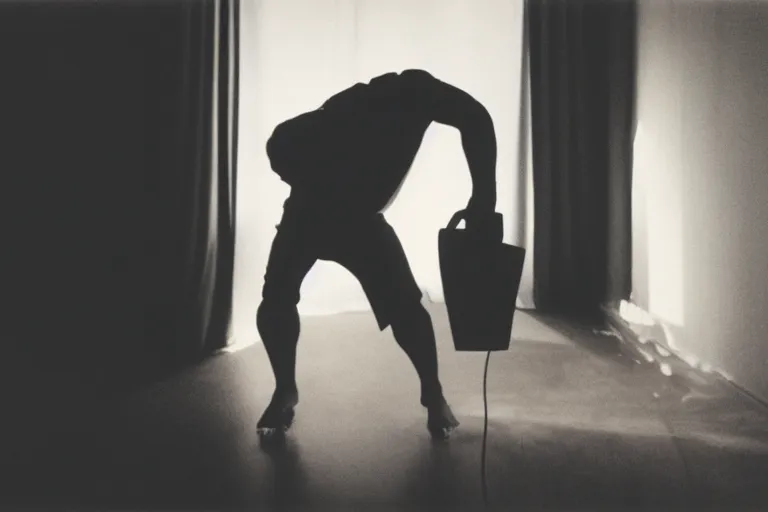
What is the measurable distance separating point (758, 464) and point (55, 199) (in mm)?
2119

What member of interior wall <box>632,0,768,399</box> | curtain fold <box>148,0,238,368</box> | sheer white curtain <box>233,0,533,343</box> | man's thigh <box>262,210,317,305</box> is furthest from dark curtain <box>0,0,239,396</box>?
interior wall <box>632,0,768,399</box>

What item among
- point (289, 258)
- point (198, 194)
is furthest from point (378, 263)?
point (198, 194)

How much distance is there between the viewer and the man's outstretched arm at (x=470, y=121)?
127cm

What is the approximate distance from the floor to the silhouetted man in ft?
0.45

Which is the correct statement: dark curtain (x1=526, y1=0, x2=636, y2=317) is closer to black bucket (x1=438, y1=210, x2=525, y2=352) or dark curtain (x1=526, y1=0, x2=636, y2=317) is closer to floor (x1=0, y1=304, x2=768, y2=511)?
floor (x1=0, y1=304, x2=768, y2=511)

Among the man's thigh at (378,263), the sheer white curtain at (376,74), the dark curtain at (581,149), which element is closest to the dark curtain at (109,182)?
the sheer white curtain at (376,74)

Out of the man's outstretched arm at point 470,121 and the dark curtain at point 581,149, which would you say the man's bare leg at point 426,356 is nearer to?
the man's outstretched arm at point 470,121

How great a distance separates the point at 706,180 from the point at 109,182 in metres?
1.98

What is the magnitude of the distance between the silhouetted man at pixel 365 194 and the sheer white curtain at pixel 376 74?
3.76ft

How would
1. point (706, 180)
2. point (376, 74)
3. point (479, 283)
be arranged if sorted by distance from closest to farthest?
point (479, 283) < point (706, 180) < point (376, 74)

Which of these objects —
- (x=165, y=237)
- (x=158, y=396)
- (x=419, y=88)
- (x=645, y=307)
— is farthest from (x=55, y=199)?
(x=645, y=307)

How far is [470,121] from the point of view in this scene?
4.17ft

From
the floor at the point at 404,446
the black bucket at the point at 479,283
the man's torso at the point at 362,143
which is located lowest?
the floor at the point at 404,446

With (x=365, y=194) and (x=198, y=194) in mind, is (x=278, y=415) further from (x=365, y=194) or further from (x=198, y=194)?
(x=198, y=194)
